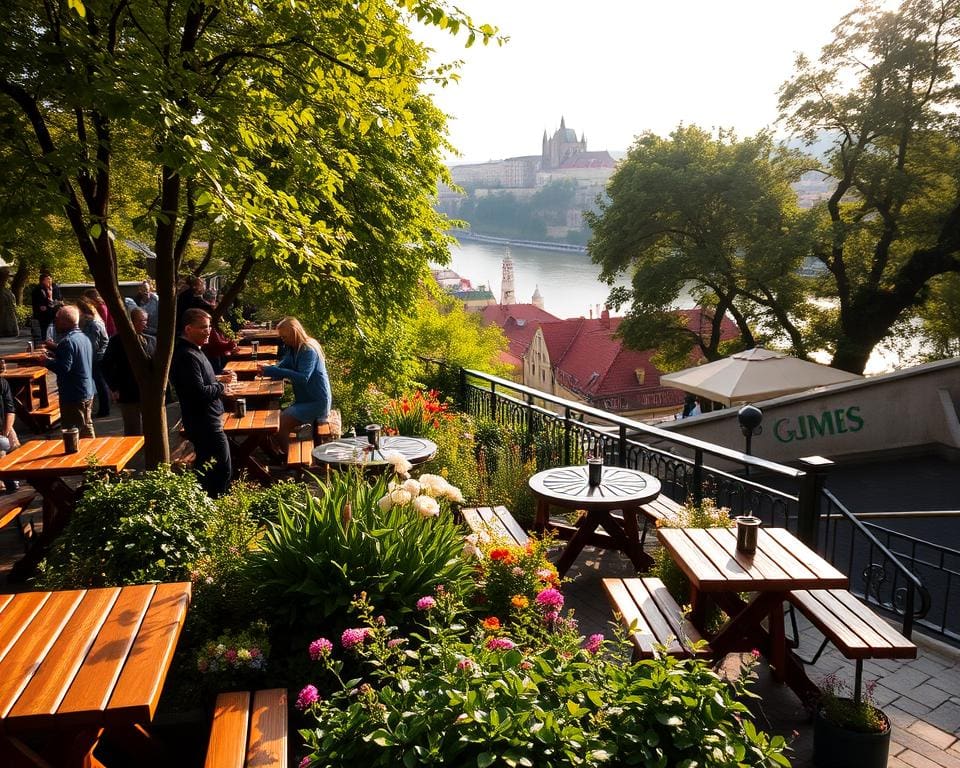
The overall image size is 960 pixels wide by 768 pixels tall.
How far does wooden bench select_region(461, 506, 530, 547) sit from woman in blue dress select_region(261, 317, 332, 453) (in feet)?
7.86

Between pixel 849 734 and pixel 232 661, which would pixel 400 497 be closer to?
pixel 232 661

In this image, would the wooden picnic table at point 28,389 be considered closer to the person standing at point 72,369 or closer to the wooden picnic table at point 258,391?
the person standing at point 72,369

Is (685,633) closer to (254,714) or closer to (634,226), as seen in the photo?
(254,714)

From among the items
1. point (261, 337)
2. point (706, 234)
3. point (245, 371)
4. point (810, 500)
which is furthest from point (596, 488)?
point (706, 234)

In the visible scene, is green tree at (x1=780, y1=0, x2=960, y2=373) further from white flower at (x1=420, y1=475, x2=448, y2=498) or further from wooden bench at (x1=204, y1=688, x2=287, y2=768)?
wooden bench at (x1=204, y1=688, x2=287, y2=768)

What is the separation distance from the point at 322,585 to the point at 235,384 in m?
4.74

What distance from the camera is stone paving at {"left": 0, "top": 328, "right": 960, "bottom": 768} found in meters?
3.24

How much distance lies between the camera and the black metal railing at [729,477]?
14.5ft

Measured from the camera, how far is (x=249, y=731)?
2.58 meters

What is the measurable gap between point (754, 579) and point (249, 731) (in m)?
2.13

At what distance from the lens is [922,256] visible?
2362 cm

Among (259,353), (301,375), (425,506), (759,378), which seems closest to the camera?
(425,506)

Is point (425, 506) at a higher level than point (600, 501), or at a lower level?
higher

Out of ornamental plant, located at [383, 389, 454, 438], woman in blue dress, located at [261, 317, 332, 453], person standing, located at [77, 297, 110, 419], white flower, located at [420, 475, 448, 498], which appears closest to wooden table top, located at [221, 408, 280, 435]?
woman in blue dress, located at [261, 317, 332, 453]
